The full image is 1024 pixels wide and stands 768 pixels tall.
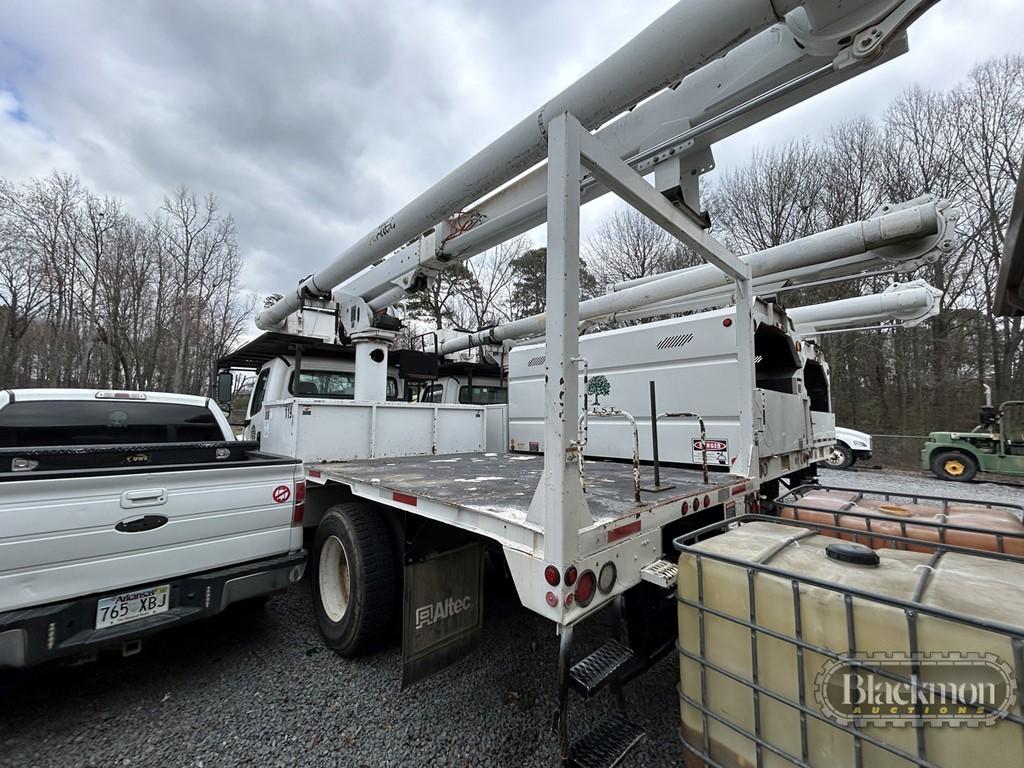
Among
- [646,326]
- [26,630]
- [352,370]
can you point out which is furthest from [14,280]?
[646,326]

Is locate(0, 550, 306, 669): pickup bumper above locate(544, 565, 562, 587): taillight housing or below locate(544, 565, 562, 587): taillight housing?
below

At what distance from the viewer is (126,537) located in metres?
2.38

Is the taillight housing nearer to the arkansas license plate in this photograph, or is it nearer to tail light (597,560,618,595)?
tail light (597,560,618,595)

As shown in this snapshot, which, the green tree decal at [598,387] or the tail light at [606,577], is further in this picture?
the green tree decal at [598,387]

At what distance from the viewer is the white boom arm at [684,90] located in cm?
183

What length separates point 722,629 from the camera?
1.67m

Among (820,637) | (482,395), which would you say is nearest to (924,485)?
(482,395)

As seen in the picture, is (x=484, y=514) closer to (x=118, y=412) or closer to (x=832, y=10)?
(x=832, y=10)

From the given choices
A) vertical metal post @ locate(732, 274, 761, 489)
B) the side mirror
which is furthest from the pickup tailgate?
vertical metal post @ locate(732, 274, 761, 489)

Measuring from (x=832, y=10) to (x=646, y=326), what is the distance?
3.11m

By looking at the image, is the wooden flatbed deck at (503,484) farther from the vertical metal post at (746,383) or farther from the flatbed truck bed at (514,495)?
the vertical metal post at (746,383)

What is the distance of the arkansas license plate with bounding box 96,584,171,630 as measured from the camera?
229 cm

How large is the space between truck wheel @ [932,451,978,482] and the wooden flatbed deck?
10.7 m

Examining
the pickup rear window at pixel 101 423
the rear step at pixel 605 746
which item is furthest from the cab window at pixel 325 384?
the rear step at pixel 605 746
